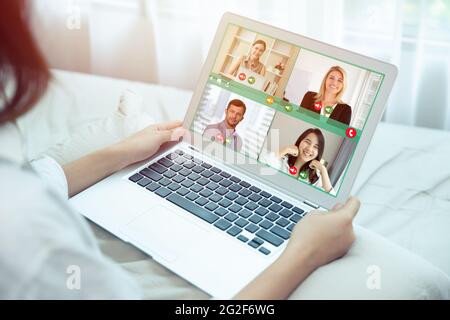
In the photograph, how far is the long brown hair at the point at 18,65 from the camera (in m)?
0.49

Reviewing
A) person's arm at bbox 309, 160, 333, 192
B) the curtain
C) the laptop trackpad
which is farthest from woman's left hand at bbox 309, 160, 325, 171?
the curtain

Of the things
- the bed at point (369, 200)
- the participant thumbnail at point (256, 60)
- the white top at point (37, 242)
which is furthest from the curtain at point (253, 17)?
the white top at point (37, 242)

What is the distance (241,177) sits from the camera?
0.90 m

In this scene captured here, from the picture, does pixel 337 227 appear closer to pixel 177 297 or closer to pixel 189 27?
pixel 177 297

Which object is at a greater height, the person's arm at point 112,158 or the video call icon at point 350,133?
the video call icon at point 350,133

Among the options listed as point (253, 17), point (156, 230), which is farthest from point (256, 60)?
point (253, 17)

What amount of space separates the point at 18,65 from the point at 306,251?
1.34 feet

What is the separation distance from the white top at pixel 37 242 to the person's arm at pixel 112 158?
1.15 feet

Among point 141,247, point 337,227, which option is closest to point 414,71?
point 337,227

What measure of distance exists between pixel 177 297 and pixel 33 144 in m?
0.53

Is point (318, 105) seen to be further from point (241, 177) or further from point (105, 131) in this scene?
point (105, 131)

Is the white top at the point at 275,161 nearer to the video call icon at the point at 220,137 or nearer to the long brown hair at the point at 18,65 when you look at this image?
the video call icon at the point at 220,137

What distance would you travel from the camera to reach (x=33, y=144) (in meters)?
1.06

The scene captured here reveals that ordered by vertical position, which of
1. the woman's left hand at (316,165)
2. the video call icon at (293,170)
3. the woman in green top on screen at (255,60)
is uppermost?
the woman in green top on screen at (255,60)
